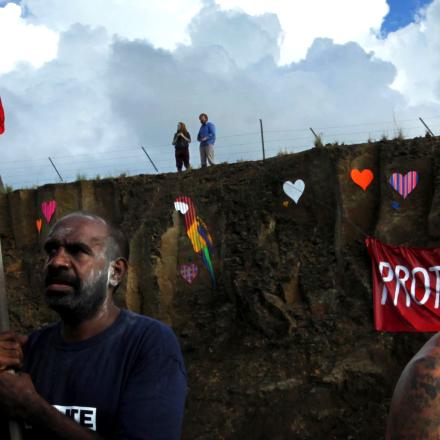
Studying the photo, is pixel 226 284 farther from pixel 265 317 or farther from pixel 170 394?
pixel 170 394

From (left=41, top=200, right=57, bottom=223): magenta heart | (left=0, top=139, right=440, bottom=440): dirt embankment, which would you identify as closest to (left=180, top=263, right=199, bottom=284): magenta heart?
(left=0, top=139, right=440, bottom=440): dirt embankment

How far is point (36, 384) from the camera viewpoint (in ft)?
7.41

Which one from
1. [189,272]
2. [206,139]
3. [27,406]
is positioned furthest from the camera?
[206,139]

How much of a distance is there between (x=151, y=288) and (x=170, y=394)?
1101cm

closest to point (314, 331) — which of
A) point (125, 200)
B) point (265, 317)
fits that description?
point (265, 317)

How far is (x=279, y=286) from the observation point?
11836 millimetres

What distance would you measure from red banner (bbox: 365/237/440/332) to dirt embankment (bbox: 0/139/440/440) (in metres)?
0.30

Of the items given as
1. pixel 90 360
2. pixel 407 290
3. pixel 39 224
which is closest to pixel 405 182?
pixel 407 290

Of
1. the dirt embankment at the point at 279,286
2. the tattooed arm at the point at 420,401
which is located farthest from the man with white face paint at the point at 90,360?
the dirt embankment at the point at 279,286

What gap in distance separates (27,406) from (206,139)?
12071 mm

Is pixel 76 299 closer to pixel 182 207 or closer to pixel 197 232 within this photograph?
pixel 197 232

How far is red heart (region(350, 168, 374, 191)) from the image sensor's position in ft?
39.6

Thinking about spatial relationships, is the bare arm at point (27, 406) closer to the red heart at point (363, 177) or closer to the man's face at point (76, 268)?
the man's face at point (76, 268)

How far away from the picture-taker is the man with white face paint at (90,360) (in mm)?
2076
